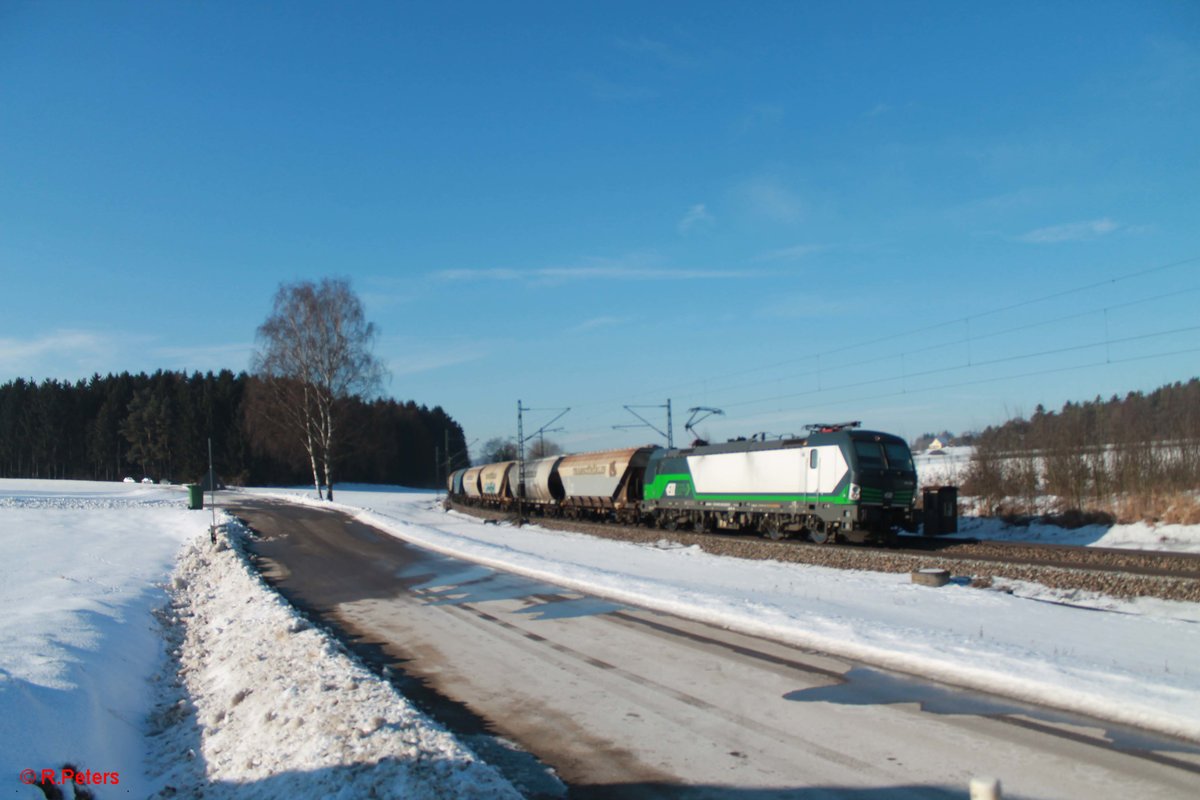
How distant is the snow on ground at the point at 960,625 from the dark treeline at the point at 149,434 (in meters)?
67.9

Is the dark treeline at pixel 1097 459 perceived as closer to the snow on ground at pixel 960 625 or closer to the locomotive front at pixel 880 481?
→ the locomotive front at pixel 880 481

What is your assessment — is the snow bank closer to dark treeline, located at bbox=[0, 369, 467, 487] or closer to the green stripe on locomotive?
the green stripe on locomotive

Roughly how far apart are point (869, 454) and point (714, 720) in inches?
598

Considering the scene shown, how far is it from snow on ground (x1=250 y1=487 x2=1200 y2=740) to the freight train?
11.8ft

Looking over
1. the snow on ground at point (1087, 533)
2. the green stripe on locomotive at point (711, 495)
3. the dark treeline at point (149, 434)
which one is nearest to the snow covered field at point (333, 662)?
the green stripe on locomotive at point (711, 495)

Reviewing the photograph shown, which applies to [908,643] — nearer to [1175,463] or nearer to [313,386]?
[1175,463]

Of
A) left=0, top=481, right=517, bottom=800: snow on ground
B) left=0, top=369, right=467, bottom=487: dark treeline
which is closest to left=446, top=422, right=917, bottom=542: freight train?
left=0, top=481, right=517, bottom=800: snow on ground

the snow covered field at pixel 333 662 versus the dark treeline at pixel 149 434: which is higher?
the dark treeline at pixel 149 434

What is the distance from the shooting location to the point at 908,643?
8836 millimetres

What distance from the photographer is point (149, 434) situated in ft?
284

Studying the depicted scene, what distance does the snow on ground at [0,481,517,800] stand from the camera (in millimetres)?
5570

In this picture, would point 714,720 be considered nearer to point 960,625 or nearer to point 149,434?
point 960,625

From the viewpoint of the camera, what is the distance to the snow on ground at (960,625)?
696cm

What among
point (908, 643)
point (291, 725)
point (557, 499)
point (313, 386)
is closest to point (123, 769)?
point (291, 725)
